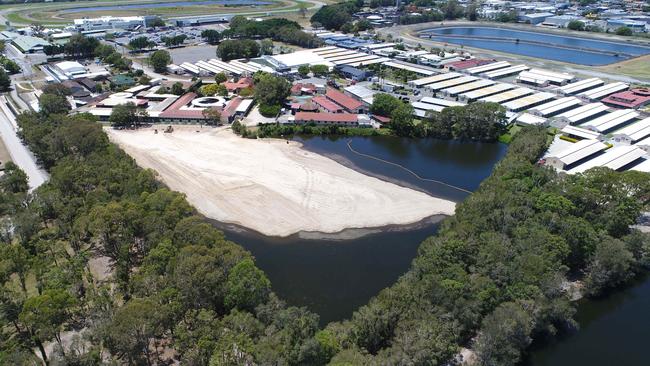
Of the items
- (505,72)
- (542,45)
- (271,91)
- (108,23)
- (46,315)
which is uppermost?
(108,23)

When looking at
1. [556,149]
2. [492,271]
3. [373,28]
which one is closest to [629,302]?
[492,271]

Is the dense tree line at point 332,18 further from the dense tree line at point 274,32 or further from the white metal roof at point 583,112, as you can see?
the white metal roof at point 583,112

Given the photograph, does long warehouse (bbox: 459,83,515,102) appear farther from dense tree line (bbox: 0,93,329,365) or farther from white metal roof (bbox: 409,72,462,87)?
dense tree line (bbox: 0,93,329,365)

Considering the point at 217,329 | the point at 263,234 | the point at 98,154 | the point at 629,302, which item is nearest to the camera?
the point at 217,329

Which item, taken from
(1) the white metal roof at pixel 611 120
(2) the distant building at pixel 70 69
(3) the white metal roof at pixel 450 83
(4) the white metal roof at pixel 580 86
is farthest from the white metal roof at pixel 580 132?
(2) the distant building at pixel 70 69

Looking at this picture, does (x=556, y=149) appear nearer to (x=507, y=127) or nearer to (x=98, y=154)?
(x=507, y=127)

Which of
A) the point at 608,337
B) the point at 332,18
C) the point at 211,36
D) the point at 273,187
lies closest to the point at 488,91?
the point at 273,187

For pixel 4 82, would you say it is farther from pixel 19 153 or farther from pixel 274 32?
pixel 274 32
